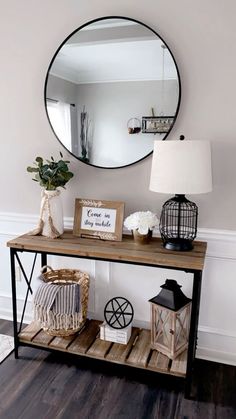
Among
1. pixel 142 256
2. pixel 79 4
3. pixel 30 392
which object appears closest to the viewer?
pixel 142 256

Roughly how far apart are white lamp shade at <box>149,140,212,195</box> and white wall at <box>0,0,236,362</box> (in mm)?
310

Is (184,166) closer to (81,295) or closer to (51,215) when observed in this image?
(51,215)

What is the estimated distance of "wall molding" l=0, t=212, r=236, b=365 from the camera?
1.94 m

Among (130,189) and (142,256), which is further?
(130,189)

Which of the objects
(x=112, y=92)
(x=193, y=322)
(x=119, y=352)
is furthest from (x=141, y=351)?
(x=112, y=92)

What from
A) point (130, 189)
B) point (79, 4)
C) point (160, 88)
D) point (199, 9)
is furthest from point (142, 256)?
point (79, 4)

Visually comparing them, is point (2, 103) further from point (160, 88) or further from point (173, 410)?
point (173, 410)

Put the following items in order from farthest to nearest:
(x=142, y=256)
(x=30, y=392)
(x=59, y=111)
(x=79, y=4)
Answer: (x=59, y=111) < (x=79, y=4) < (x=30, y=392) < (x=142, y=256)

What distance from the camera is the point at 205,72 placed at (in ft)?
5.92

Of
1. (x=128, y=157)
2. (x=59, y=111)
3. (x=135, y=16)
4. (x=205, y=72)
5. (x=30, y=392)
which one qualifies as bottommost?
(x=30, y=392)

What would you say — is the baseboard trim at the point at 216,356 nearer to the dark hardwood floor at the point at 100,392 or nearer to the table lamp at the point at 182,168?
the dark hardwood floor at the point at 100,392

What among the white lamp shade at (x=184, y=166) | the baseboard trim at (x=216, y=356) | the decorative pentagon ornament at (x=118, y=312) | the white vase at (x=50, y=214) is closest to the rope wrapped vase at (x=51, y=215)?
the white vase at (x=50, y=214)

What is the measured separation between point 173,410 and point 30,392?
76 cm

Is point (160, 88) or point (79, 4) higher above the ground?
point (79, 4)
